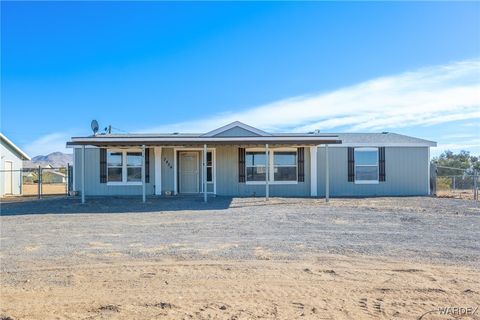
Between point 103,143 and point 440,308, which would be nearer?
point 440,308

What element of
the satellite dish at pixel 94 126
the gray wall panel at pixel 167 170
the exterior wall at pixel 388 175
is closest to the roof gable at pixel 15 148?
the satellite dish at pixel 94 126

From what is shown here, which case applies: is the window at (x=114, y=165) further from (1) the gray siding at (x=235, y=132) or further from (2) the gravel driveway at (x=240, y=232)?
(1) the gray siding at (x=235, y=132)

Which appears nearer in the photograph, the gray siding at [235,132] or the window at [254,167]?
Result: the gray siding at [235,132]

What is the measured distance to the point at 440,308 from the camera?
4438 millimetres

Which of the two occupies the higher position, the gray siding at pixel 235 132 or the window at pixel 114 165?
the gray siding at pixel 235 132

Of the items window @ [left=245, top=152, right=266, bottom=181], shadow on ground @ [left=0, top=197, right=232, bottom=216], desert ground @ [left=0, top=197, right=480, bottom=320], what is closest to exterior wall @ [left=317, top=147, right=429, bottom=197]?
window @ [left=245, top=152, right=266, bottom=181]

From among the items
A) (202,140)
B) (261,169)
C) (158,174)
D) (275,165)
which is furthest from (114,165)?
(275,165)

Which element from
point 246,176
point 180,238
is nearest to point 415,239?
point 180,238

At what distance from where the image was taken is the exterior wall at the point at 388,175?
19.5 meters

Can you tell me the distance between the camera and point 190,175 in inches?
779

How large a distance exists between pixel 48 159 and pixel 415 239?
168 metres

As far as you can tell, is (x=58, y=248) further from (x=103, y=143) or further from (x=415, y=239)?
(x=103, y=143)

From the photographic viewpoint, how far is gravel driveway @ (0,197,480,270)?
710 centimetres

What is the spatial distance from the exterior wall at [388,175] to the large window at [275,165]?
135 centimetres
